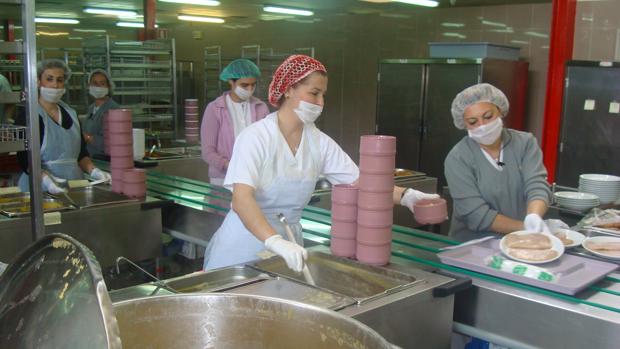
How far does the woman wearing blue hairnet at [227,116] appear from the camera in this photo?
3.97 meters

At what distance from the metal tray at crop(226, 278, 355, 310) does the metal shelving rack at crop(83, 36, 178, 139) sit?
537cm

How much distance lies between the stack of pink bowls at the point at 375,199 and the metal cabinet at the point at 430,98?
459 cm

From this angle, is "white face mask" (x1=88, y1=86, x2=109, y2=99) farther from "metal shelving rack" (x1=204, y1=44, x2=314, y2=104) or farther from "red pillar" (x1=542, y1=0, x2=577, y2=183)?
"red pillar" (x1=542, y1=0, x2=577, y2=183)

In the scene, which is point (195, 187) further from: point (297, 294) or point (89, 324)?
point (89, 324)

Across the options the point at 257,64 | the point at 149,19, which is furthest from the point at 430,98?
the point at 149,19

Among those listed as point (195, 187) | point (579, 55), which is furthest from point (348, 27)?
point (195, 187)

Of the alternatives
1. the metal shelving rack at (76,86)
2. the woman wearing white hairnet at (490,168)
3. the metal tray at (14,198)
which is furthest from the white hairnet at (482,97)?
the metal shelving rack at (76,86)

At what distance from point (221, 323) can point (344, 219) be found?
2.64ft

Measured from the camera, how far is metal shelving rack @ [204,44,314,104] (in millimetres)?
7727

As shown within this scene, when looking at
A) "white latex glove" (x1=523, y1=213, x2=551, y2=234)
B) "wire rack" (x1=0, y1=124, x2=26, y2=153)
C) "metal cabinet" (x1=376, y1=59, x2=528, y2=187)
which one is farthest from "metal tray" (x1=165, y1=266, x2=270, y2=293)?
"metal cabinet" (x1=376, y1=59, x2=528, y2=187)

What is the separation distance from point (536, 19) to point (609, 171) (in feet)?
6.81

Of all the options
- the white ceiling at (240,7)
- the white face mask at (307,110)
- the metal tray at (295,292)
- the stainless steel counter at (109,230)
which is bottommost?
the stainless steel counter at (109,230)

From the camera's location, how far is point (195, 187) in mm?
3256

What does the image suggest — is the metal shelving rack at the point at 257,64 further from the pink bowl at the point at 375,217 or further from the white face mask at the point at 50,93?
the pink bowl at the point at 375,217
